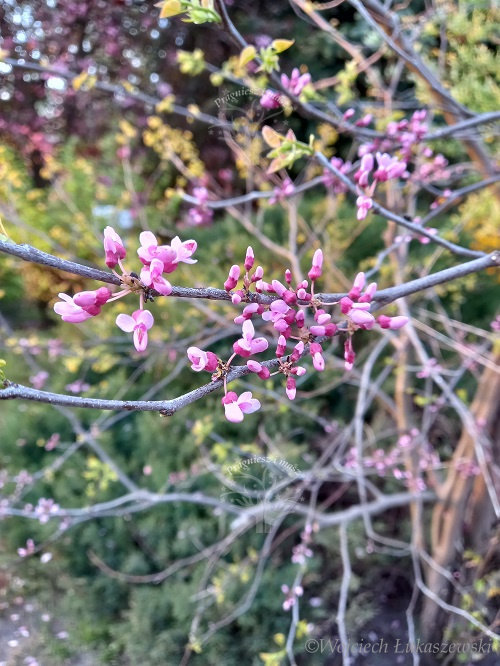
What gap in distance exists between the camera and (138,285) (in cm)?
56

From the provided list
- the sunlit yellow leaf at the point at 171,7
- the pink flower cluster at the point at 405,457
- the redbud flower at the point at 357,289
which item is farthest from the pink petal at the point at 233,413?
the pink flower cluster at the point at 405,457

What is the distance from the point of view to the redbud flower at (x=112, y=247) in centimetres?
58

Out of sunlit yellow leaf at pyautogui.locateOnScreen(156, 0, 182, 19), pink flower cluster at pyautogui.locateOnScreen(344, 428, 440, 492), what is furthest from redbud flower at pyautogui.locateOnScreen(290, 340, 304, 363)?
pink flower cluster at pyautogui.locateOnScreen(344, 428, 440, 492)

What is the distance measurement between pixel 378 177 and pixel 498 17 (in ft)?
8.04

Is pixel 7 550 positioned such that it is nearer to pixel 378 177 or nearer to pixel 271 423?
pixel 271 423

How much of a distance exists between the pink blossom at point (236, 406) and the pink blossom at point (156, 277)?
0.14 metres

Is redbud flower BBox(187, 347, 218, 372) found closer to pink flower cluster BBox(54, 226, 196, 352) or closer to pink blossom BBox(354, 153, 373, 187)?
pink flower cluster BBox(54, 226, 196, 352)

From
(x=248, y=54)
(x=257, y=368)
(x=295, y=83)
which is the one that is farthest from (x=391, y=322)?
(x=295, y=83)

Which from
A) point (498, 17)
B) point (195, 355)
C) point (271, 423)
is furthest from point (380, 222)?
point (195, 355)

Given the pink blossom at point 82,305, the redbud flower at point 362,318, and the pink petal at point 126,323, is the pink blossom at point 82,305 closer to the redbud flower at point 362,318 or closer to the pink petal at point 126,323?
the pink petal at point 126,323

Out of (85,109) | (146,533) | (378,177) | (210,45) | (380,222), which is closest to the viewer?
(378,177)

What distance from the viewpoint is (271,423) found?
2.65 m

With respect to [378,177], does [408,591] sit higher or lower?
lower

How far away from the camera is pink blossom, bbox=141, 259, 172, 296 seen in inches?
21.4
